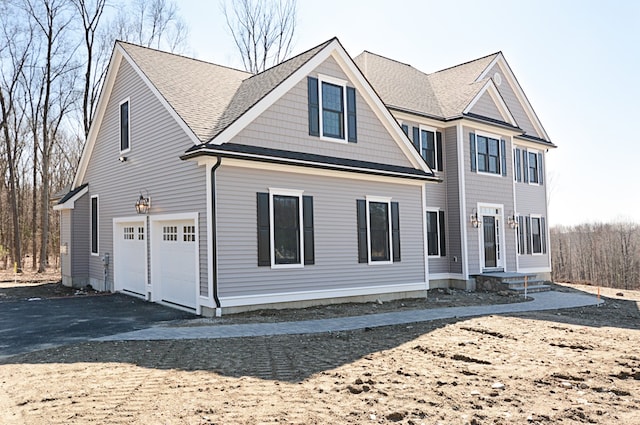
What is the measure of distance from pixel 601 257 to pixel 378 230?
35.3 metres

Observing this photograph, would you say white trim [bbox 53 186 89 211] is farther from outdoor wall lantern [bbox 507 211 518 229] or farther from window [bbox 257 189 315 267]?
outdoor wall lantern [bbox 507 211 518 229]

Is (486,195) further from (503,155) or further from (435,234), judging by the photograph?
(435,234)

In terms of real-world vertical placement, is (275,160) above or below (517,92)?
below

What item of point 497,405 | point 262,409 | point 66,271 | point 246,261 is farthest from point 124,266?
point 497,405

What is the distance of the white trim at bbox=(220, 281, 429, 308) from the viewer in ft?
37.0

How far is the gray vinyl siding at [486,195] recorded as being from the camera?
60.0 feet

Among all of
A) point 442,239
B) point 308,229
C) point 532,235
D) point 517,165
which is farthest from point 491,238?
point 308,229

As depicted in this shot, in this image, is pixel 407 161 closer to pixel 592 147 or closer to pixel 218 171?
pixel 218 171

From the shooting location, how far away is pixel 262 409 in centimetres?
508

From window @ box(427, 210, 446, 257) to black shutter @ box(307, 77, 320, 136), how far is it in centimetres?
672

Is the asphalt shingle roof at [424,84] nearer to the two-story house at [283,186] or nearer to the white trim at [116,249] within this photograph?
the two-story house at [283,186]

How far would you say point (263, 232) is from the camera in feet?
38.8

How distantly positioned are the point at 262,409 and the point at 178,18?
1189 inches

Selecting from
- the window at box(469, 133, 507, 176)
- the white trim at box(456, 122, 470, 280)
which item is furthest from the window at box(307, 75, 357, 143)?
the window at box(469, 133, 507, 176)
